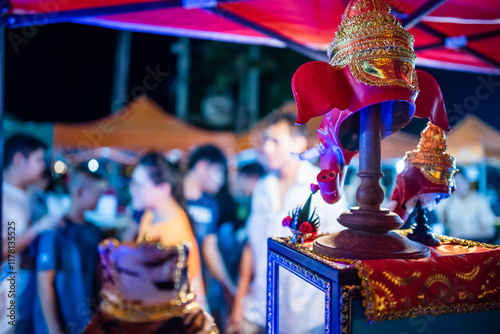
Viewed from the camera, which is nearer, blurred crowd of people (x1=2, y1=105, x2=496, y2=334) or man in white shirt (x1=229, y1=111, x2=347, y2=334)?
blurred crowd of people (x1=2, y1=105, x2=496, y2=334)

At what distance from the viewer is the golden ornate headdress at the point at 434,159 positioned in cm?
128

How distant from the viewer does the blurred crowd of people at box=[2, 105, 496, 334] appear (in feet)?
8.29

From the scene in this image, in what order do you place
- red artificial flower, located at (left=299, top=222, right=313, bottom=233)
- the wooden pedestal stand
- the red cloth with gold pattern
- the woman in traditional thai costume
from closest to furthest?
the red cloth with gold pattern < the wooden pedestal stand < red artificial flower, located at (left=299, top=222, right=313, bottom=233) < the woman in traditional thai costume

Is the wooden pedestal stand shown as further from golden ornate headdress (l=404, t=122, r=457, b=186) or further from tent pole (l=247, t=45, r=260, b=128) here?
tent pole (l=247, t=45, r=260, b=128)

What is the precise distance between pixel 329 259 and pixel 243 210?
1.85 m

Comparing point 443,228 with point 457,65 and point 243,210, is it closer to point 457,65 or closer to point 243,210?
point 457,65

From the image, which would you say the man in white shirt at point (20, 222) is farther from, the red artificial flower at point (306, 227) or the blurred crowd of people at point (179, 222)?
the red artificial flower at point (306, 227)

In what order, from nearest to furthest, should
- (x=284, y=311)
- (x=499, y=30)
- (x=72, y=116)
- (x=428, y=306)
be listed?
1. (x=428, y=306)
2. (x=284, y=311)
3. (x=499, y=30)
4. (x=72, y=116)

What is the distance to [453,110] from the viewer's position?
9.36 ft

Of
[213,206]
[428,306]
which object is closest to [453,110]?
[213,206]

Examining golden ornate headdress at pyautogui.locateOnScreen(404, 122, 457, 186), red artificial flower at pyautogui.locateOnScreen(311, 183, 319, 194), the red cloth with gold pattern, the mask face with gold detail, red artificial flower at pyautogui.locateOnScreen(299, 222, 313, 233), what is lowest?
the red cloth with gold pattern

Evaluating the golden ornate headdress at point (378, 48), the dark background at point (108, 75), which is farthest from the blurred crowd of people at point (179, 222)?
the golden ornate headdress at point (378, 48)

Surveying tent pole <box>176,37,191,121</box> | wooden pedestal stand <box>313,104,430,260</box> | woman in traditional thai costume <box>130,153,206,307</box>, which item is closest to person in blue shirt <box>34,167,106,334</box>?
woman in traditional thai costume <box>130,153,206,307</box>

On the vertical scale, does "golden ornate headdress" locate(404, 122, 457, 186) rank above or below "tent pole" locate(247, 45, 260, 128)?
below
